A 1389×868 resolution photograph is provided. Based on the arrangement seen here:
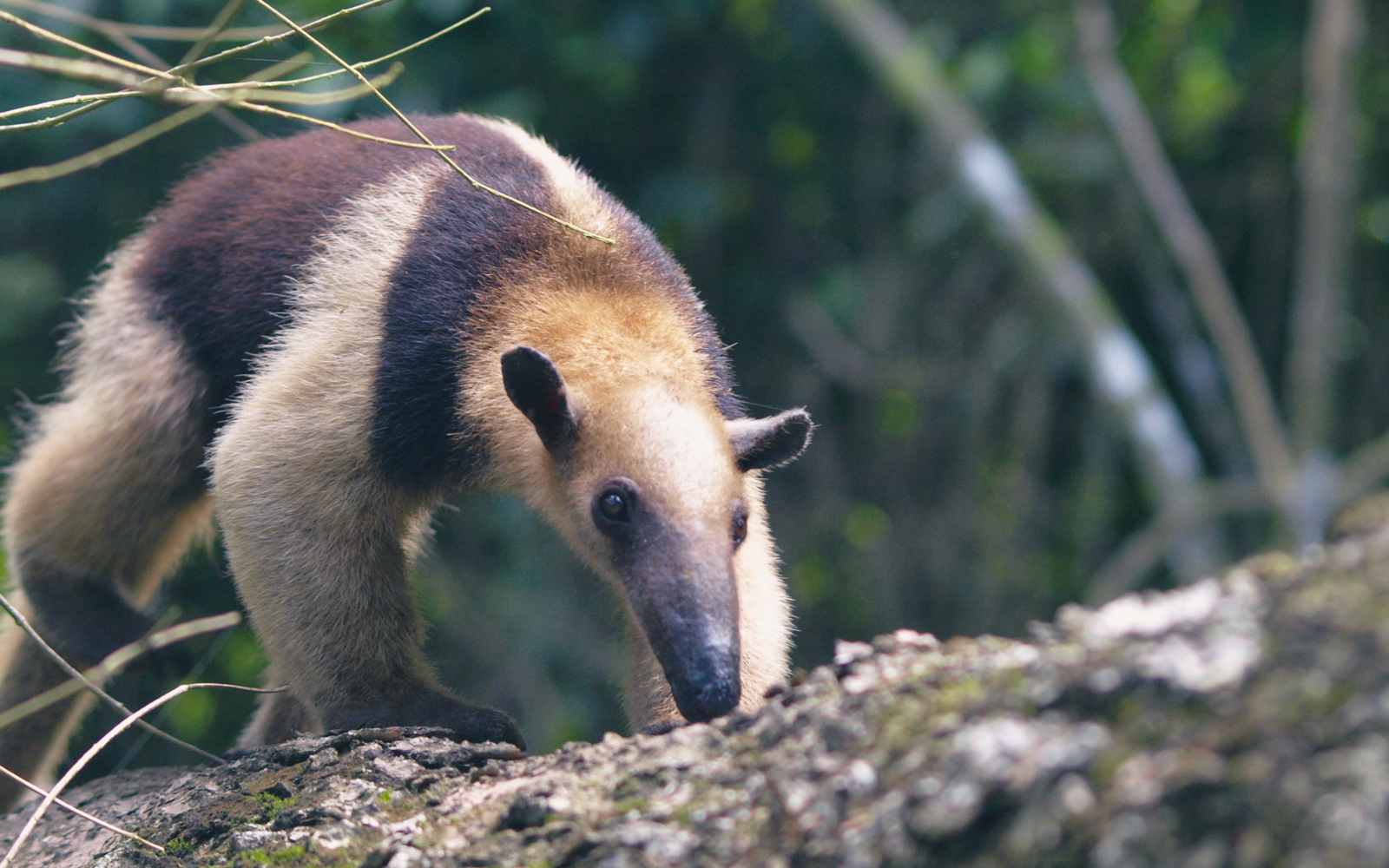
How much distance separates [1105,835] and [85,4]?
663 centimetres

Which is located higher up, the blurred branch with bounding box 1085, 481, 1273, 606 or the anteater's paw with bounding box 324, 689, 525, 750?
the anteater's paw with bounding box 324, 689, 525, 750

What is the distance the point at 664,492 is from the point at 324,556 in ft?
3.64

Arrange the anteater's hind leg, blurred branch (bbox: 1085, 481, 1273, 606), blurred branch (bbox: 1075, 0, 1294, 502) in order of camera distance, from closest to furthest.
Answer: the anteater's hind leg < blurred branch (bbox: 1085, 481, 1273, 606) < blurred branch (bbox: 1075, 0, 1294, 502)

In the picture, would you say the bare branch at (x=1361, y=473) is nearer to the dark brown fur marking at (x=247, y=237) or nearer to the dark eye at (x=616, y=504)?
the dark eye at (x=616, y=504)

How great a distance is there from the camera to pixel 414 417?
399 centimetres

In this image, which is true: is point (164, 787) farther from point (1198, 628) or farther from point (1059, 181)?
point (1059, 181)

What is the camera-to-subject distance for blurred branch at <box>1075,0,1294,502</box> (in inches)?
322

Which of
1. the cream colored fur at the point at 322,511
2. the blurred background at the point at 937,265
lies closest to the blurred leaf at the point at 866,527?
the blurred background at the point at 937,265

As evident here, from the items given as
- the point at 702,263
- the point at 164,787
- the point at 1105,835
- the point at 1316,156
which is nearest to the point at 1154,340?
the point at 1316,156

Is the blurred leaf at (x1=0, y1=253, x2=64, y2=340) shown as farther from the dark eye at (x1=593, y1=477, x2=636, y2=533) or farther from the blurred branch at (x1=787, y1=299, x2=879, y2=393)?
the dark eye at (x1=593, y1=477, x2=636, y2=533)

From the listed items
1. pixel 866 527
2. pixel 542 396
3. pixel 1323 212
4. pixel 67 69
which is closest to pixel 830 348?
pixel 866 527

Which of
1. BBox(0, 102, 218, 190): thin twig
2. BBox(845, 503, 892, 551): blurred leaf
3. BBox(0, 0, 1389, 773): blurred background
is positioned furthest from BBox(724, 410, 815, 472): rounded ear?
BBox(845, 503, 892, 551): blurred leaf

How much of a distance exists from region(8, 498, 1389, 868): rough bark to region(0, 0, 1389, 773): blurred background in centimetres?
503

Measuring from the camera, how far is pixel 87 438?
4770 mm
